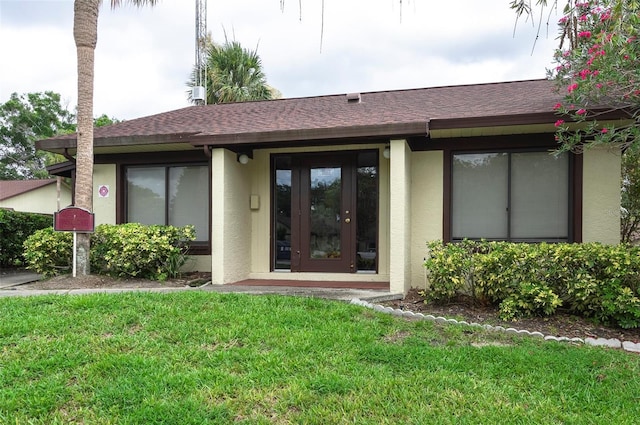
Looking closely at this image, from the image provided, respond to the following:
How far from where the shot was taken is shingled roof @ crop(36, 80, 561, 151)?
6.02 m

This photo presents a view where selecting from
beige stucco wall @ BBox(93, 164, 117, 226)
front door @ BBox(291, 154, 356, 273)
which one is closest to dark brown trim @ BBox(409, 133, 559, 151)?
front door @ BBox(291, 154, 356, 273)

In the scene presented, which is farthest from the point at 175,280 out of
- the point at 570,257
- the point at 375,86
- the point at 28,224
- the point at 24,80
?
the point at 24,80

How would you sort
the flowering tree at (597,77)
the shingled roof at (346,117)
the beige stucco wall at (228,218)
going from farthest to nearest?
1. the beige stucco wall at (228,218)
2. the shingled roof at (346,117)
3. the flowering tree at (597,77)

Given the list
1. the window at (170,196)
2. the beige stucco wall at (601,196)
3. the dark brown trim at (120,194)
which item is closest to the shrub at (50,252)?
the dark brown trim at (120,194)

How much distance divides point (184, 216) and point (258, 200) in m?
1.53

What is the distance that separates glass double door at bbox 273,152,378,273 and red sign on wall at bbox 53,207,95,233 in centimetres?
317

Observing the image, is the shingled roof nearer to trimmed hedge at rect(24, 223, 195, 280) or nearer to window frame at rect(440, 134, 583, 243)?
window frame at rect(440, 134, 583, 243)

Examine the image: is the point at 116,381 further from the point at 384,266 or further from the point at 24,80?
the point at 24,80

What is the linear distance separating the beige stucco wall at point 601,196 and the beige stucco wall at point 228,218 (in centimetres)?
553

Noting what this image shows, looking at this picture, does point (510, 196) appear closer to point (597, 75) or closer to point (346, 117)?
point (597, 75)

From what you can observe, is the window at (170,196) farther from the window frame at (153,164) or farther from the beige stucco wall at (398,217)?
the beige stucco wall at (398,217)

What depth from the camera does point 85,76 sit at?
6.97 m

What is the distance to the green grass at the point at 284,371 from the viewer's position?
2.65 metres

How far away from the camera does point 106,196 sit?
8312mm
